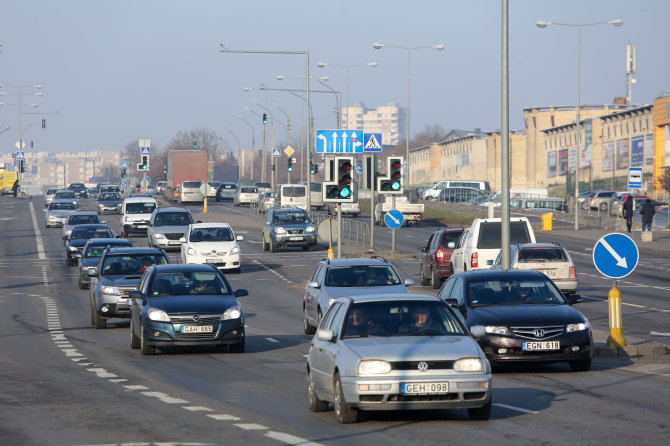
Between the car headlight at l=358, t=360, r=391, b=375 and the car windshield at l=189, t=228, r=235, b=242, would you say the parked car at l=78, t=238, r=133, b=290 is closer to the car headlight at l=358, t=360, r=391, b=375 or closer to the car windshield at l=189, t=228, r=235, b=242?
the car windshield at l=189, t=228, r=235, b=242

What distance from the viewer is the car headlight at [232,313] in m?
17.7

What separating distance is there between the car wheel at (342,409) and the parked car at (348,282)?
9.34m

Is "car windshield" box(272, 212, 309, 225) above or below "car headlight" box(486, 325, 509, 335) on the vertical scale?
above

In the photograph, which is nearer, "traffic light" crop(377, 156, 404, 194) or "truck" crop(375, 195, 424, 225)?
"traffic light" crop(377, 156, 404, 194)

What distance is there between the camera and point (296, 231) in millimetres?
46125

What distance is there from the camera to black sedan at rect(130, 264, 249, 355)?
1752 centimetres

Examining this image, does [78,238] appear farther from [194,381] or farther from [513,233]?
[194,381]

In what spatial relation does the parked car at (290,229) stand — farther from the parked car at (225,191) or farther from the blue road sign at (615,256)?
the parked car at (225,191)

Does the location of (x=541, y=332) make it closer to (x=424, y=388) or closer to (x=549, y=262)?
(x=424, y=388)

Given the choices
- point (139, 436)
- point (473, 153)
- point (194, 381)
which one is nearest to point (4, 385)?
point (194, 381)

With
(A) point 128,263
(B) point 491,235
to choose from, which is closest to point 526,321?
(A) point 128,263

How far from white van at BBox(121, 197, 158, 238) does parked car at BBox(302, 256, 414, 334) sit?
32485mm

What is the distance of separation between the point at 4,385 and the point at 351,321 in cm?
535

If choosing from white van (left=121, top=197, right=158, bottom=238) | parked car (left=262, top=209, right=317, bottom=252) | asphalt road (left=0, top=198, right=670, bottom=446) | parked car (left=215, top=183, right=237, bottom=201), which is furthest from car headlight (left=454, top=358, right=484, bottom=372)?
parked car (left=215, top=183, right=237, bottom=201)
